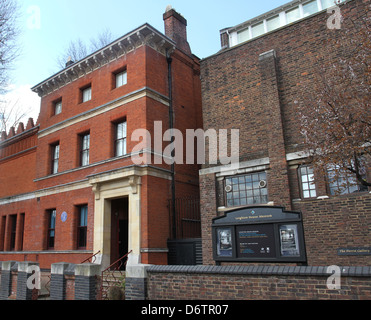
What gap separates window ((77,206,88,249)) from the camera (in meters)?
A: 17.2

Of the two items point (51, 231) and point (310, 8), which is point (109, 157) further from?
point (310, 8)

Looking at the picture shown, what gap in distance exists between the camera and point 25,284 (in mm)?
12453

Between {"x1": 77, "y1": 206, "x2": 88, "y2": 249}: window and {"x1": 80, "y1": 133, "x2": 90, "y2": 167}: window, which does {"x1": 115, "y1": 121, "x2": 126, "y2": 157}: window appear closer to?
{"x1": 80, "y1": 133, "x2": 90, "y2": 167}: window

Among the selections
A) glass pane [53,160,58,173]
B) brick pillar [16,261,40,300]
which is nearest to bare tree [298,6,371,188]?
brick pillar [16,261,40,300]

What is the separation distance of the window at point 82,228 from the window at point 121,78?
21.8ft

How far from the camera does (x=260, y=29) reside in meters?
16.0

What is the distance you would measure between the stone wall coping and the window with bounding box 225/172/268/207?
535 centimetres

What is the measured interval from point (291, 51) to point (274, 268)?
8.98 m

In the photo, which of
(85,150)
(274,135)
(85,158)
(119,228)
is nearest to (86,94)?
(85,150)

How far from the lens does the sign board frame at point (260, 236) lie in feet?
28.6

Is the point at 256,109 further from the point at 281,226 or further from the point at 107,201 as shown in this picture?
the point at 107,201

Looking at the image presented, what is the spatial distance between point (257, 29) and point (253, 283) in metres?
12.7

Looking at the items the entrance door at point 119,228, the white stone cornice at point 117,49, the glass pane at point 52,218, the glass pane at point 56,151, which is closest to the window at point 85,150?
the glass pane at point 56,151

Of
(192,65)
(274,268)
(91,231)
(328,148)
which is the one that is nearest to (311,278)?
(274,268)
